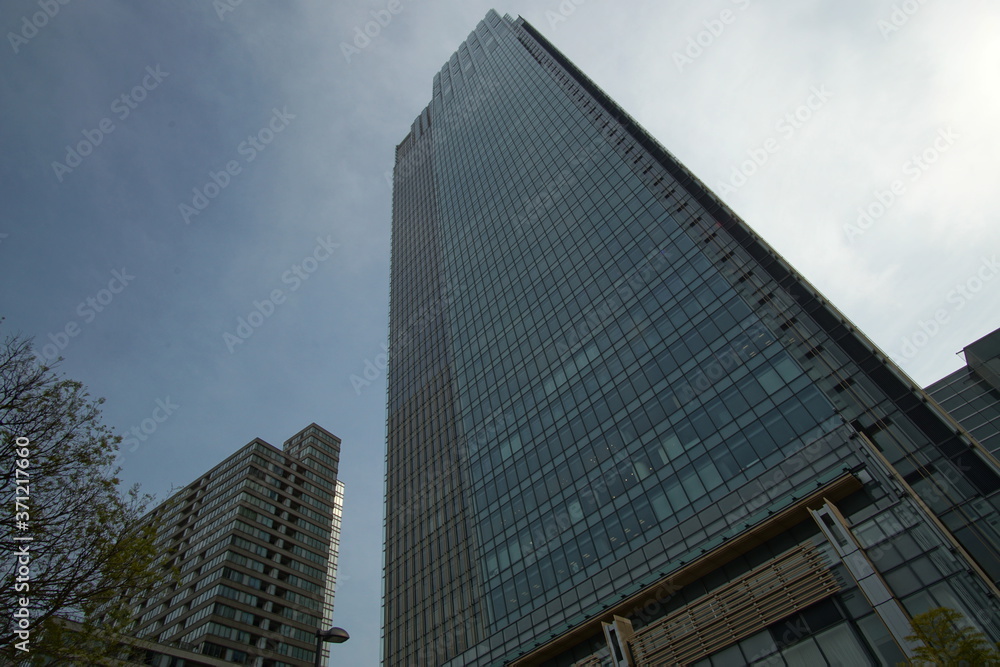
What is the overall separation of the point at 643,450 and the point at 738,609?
1391 cm

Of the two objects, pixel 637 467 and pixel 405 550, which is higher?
pixel 405 550

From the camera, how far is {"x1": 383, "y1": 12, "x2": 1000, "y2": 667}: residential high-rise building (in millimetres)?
27312

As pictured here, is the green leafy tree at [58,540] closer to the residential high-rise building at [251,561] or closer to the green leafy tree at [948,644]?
the green leafy tree at [948,644]

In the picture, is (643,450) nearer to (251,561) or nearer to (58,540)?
(58,540)

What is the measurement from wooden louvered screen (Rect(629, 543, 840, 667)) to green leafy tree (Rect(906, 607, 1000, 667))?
21.9 feet

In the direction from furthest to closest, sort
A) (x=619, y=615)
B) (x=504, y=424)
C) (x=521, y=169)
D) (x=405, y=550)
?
(x=521, y=169) < (x=405, y=550) < (x=504, y=424) < (x=619, y=615)

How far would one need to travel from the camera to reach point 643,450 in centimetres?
4206

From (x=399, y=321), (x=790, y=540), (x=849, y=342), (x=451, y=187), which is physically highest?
(x=451, y=187)

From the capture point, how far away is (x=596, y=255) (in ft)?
192

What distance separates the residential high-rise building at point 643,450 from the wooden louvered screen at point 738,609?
0.10m

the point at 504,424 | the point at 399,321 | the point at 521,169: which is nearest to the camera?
the point at 504,424

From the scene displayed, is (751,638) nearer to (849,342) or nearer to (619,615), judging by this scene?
(619,615)

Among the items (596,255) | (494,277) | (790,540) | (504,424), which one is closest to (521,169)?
(494,277)

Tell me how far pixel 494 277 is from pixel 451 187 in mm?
31067
